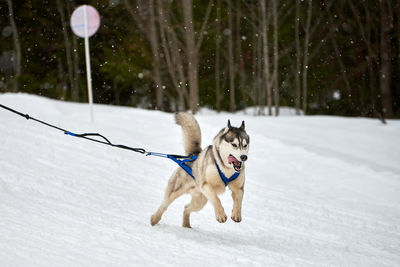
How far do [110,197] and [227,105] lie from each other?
1046 inches

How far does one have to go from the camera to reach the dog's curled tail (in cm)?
503

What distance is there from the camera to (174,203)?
6.79 m

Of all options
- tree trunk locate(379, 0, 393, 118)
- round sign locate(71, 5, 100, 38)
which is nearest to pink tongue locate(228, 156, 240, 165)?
round sign locate(71, 5, 100, 38)

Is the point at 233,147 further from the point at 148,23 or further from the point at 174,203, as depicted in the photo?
the point at 148,23

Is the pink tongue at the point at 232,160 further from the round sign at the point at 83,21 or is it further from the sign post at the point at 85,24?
the round sign at the point at 83,21

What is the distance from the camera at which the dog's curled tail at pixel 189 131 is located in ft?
16.5

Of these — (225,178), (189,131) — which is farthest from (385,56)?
(225,178)

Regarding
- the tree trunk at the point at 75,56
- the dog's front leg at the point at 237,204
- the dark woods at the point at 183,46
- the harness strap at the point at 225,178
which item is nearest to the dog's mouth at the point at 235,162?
the harness strap at the point at 225,178

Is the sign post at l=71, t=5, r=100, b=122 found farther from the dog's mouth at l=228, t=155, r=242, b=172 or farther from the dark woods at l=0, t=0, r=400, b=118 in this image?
the dog's mouth at l=228, t=155, r=242, b=172

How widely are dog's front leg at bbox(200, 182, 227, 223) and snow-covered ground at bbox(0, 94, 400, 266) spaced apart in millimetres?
322

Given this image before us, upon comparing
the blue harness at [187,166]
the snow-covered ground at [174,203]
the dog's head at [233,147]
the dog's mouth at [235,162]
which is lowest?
the snow-covered ground at [174,203]

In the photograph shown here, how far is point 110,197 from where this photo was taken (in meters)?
6.45

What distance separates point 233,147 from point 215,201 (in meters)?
0.61

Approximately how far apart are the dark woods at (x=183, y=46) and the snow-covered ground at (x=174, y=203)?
28.8 ft
